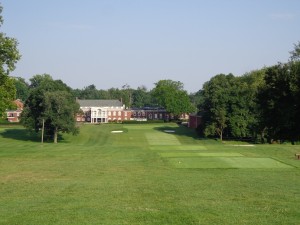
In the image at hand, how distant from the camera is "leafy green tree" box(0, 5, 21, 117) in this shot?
31172mm

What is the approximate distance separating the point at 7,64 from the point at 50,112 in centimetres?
4300

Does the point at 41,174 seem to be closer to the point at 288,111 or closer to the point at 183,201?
the point at 183,201

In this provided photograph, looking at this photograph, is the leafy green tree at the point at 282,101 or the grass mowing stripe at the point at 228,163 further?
the leafy green tree at the point at 282,101

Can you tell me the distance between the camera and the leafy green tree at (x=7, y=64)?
31172 mm

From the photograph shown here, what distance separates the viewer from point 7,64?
1250 inches

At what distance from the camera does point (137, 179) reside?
22453 mm

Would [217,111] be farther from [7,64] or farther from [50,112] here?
[7,64]

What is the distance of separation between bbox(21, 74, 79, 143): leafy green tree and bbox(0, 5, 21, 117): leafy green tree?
39.5 m

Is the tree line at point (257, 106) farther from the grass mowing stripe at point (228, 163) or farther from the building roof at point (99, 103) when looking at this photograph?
the building roof at point (99, 103)

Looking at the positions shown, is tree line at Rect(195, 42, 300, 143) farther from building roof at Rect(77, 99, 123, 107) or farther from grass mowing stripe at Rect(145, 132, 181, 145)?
building roof at Rect(77, 99, 123, 107)

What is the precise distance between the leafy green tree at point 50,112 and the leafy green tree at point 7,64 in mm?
39493

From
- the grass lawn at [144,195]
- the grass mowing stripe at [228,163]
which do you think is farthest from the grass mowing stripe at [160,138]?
the grass lawn at [144,195]

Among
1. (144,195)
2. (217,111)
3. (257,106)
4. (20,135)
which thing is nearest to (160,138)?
(217,111)

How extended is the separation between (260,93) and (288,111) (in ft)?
11.6
